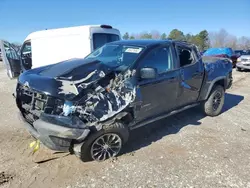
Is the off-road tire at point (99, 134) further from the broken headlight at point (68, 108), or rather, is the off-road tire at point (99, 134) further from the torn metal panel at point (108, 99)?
the broken headlight at point (68, 108)

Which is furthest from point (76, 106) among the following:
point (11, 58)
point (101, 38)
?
point (11, 58)

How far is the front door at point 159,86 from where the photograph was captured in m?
3.53

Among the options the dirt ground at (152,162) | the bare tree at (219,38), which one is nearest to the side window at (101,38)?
the dirt ground at (152,162)

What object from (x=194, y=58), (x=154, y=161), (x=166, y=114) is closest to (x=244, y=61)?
(x=194, y=58)

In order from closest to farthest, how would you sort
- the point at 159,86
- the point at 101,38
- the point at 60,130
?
1. the point at 60,130
2. the point at 159,86
3. the point at 101,38

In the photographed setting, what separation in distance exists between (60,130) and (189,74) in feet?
9.28

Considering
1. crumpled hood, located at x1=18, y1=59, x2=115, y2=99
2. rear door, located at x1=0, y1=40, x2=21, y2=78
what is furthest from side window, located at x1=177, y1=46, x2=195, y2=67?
rear door, located at x1=0, y1=40, x2=21, y2=78

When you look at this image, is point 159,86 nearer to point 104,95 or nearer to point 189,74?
point 189,74

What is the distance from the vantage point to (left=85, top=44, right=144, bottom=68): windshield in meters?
3.58

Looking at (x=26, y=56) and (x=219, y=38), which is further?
(x=219, y=38)

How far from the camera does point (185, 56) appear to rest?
4.51 meters

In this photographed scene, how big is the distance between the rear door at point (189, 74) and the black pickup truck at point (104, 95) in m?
0.02

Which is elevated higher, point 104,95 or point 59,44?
point 59,44

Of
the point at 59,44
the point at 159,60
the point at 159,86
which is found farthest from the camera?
the point at 59,44
